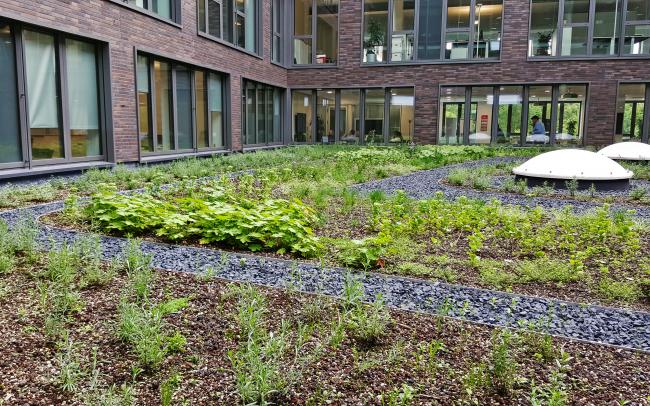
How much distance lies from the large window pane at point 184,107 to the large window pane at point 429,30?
9.37 metres

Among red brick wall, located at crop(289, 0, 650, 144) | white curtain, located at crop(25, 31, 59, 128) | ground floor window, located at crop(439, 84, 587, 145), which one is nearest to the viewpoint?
white curtain, located at crop(25, 31, 59, 128)

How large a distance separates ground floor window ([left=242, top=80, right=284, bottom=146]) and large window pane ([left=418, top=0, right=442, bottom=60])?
5532 mm

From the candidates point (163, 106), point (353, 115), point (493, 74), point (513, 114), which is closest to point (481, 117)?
point (513, 114)

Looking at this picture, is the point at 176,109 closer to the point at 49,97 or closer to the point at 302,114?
the point at 49,97

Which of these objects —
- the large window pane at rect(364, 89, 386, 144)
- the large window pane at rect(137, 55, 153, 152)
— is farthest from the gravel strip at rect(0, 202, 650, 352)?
the large window pane at rect(364, 89, 386, 144)

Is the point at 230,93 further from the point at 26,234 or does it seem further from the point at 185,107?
the point at 26,234

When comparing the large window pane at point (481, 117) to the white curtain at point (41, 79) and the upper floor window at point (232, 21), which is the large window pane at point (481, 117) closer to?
the upper floor window at point (232, 21)

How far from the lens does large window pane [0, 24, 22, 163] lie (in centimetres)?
747

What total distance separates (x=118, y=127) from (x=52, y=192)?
3.14 m

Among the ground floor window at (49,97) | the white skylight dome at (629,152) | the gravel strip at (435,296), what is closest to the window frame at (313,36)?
the white skylight dome at (629,152)

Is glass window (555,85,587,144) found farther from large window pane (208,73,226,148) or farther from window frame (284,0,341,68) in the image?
large window pane (208,73,226,148)

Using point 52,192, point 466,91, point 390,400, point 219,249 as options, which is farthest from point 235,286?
point 466,91

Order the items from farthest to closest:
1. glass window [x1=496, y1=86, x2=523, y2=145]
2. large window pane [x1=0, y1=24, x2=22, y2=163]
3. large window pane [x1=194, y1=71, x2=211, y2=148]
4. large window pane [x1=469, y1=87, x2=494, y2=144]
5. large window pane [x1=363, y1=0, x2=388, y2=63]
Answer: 1. large window pane [x1=363, y1=0, x2=388, y2=63]
2. large window pane [x1=469, y1=87, x2=494, y2=144]
3. glass window [x1=496, y1=86, x2=523, y2=145]
4. large window pane [x1=194, y1=71, x2=211, y2=148]
5. large window pane [x1=0, y1=24, x2=22, y2=163]

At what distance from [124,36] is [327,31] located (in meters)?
11.1
